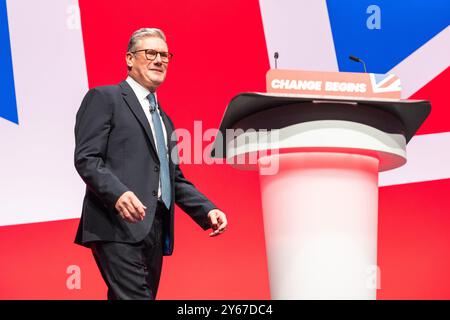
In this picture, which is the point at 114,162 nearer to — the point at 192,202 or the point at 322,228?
the point at 192,202

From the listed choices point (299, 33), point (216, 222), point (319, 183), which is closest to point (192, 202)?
point (216, 222)

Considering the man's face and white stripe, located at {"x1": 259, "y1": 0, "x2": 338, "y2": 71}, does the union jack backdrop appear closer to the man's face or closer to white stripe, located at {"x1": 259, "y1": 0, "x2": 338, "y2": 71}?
white stripe, located at {"x1": 259, "y1": 0, "x2": 338, "y2": 71}

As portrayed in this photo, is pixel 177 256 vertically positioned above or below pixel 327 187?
below

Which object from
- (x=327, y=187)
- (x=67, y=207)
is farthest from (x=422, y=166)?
(x=67, y=207)

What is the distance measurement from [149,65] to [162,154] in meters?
0.27

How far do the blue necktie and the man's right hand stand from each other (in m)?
0.20

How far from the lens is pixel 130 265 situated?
1827 mm

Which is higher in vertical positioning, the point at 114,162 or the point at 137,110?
the point at 137,110

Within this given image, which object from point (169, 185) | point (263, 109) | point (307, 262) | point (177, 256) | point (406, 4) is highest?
point (406, 4)

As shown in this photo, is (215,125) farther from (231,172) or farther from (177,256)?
(177,256)

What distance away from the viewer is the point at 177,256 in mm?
2840

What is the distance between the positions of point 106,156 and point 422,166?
162 cm

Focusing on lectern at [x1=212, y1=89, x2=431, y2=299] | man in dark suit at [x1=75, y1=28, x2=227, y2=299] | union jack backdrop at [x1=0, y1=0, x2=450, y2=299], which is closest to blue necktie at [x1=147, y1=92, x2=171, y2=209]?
man in dark suit at [x1=75, y1=28, x2=227, y2=299]

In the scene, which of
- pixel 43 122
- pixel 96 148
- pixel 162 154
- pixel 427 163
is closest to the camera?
pixel 96 148
